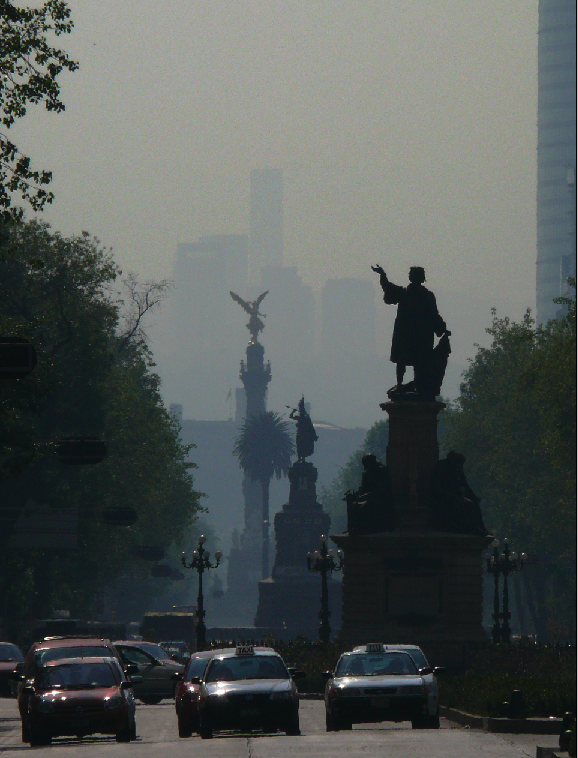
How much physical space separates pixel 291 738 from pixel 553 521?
56.9 m

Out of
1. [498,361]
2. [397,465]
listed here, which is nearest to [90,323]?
[397,465]

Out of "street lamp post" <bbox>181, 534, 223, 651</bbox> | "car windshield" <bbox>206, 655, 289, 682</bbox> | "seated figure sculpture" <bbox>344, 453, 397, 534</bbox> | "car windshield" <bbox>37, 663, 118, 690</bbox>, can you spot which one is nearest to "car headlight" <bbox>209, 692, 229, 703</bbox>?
"car windshield" <bbox>206, 655, 289, 682</bbox>

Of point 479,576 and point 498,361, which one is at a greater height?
point 498,361

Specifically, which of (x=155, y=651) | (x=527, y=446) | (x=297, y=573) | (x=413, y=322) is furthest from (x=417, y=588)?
(x=297, y=573)

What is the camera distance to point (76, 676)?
26516 millimetres

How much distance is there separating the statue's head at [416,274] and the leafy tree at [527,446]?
20046 millimetres

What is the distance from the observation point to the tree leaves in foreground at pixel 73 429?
5975 centimetres

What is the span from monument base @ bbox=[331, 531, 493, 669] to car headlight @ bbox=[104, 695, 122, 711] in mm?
15441

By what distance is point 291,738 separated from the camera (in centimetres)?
2270

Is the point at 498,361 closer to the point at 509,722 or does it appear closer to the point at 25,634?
the point at 25,634

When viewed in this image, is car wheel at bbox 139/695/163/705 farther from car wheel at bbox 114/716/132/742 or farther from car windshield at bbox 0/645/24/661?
car wheel at bbox 114/716/132/742

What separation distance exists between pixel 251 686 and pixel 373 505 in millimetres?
16034

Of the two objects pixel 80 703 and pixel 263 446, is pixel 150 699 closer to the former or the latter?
pixel 80 703

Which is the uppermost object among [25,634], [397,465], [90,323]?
[90,323]
